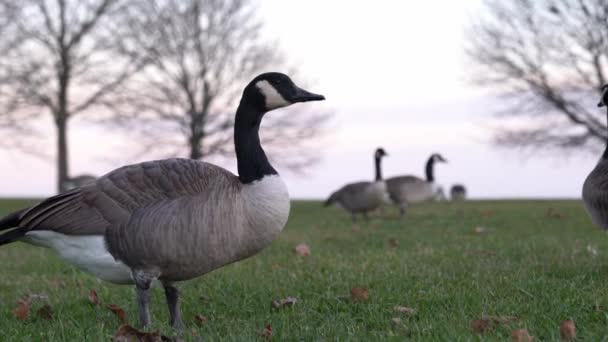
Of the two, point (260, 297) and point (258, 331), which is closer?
point (258, 331)

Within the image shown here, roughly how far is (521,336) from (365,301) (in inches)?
68.4

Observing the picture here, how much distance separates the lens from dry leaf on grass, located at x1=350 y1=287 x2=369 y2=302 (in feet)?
19.1

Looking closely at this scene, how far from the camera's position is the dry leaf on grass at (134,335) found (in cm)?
447

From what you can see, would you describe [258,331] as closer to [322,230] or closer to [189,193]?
[189,193]

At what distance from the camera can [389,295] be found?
5.91m

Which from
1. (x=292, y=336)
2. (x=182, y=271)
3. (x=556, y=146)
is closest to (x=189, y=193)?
(x=182, y=271)

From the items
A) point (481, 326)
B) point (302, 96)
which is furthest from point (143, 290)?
point (481, 326)

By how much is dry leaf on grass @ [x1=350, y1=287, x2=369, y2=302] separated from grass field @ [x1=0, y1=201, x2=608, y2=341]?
0.29 ft

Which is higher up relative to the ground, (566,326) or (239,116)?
(239,116)

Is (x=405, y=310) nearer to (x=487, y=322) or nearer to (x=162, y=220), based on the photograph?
(x=487, y=322)

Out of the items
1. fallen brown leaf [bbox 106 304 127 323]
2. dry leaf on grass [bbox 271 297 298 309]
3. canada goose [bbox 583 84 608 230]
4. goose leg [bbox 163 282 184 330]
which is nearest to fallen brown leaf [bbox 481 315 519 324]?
dry leaf on grass [bbox 271 297 298 309]

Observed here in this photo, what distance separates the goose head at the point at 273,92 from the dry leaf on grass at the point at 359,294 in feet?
5.74

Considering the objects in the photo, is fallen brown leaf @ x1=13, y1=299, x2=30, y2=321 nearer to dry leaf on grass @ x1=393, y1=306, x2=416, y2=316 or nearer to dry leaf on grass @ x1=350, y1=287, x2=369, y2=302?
dry leaf on grass @ x1=350, y1=287, x2=369, y2=302

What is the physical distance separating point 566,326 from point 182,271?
2.78m
